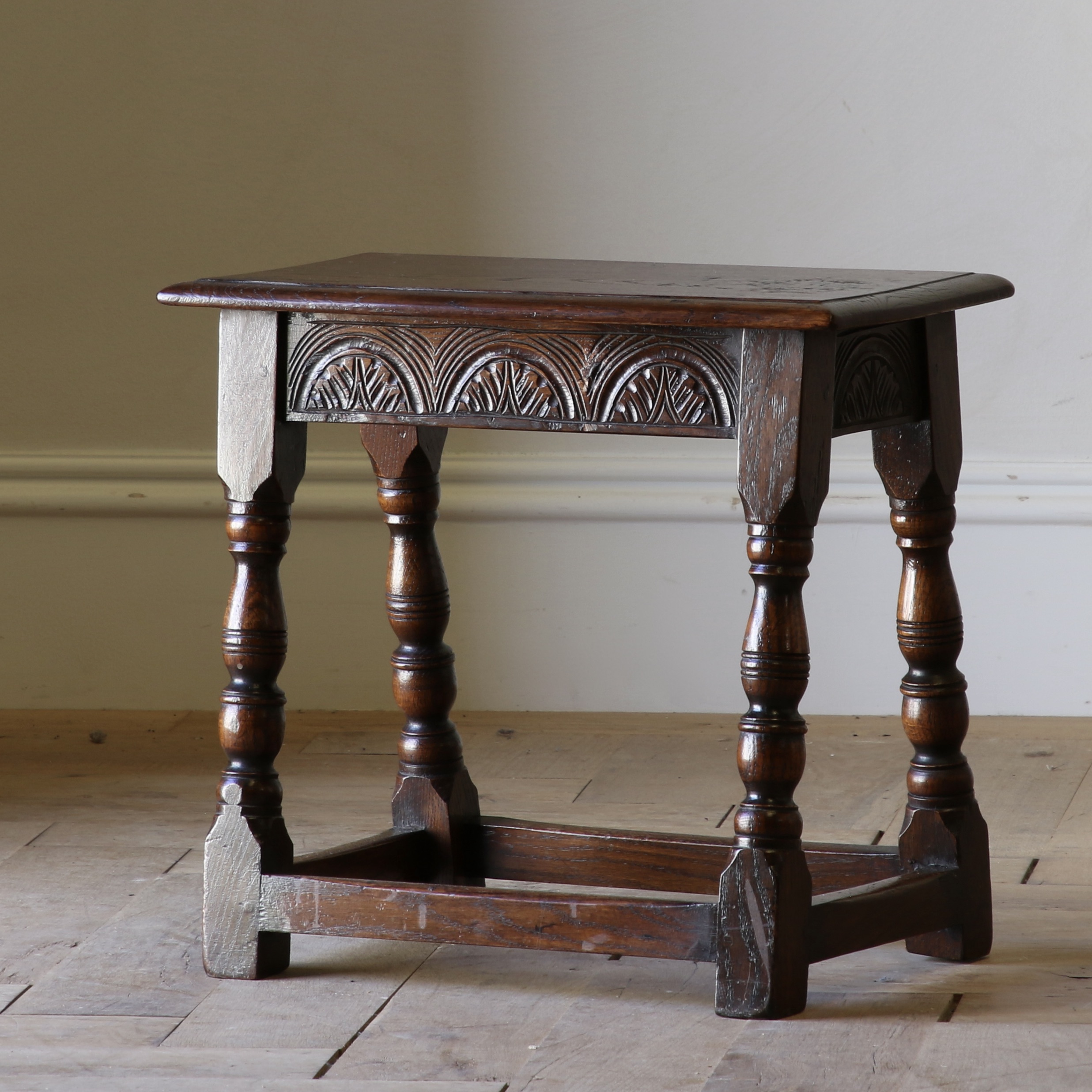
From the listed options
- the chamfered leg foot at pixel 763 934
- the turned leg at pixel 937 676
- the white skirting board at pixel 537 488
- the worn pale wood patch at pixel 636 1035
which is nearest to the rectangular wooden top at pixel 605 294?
the turned leg at pixel 937 676

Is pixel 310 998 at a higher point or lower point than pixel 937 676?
lower

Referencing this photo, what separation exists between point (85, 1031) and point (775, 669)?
0.61 metres

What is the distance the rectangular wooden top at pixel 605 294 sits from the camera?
145 cm

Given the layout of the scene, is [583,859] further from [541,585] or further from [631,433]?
[541,585]

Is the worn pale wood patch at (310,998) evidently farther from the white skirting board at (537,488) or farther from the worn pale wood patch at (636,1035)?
the white skirting board at (537,488)

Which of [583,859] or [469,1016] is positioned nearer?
[469,1016]

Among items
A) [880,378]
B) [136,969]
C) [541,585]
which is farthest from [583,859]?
[541,585]

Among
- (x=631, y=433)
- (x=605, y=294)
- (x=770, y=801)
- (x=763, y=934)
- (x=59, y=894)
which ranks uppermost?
(x=605, y=294)

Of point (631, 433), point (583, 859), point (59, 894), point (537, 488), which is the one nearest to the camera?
point (631, 433)

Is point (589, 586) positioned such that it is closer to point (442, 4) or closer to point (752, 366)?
point (442, 4)

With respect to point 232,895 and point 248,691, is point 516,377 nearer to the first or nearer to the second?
point 248,691

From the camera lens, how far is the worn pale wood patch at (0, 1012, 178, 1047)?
4.96ft

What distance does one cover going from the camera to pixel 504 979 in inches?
65.2

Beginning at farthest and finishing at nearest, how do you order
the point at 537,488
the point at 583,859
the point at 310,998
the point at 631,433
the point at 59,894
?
the point at 537,488 → the point at 59,894 → the point at 583,859 → the point at 310,998 → the point at 631,433
